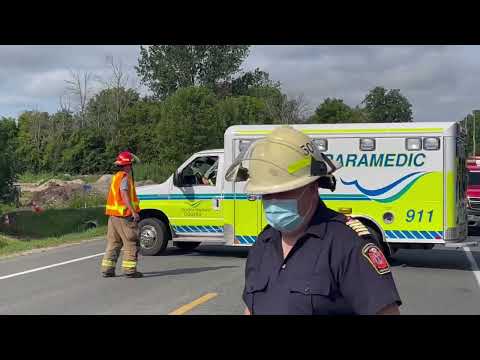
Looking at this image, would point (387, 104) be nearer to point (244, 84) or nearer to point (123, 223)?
point (244, 84)

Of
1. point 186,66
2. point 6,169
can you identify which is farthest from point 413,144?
point 186,66

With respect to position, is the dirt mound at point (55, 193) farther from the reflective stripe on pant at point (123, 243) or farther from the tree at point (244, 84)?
the tree at point (244, 84)

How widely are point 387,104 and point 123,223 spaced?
92.6m

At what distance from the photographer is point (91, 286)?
9.52m

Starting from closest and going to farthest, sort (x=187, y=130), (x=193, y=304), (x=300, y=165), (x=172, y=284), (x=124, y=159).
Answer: (x=300, y=165)
(x=193, y=304)
(x=172, y=284)
(x=124, y=159)
(x=187, y=130)

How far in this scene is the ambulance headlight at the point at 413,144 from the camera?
11344 mm

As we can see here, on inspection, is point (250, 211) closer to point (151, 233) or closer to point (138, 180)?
point (151, 233)

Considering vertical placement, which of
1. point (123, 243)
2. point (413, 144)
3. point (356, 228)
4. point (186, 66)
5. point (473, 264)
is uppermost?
point (186, 66)

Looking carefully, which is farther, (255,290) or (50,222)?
(50,222)

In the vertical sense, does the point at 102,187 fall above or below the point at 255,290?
above

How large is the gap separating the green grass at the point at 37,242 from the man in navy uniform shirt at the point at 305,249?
495 inches

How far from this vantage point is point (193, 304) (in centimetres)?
819
